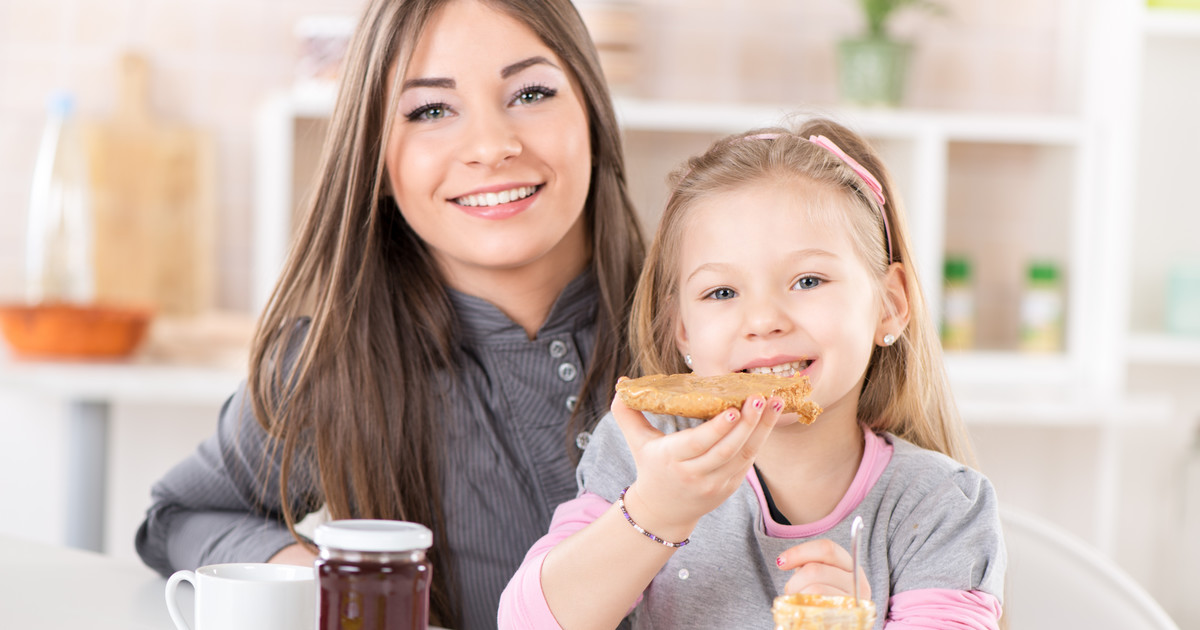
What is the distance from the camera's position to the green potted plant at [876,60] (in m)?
2.55

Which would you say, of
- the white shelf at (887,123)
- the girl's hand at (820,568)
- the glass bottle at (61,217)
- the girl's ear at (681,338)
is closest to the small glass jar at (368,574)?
the girl's hand at (820,568)

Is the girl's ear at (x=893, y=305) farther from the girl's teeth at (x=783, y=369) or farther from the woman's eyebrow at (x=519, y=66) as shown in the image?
the woman's eyebrow at (x=519, y=66)

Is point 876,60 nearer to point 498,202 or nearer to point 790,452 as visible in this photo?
point 498,202

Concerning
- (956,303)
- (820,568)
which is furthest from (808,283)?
(956,303)

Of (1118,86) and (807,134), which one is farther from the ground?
(1118,86)

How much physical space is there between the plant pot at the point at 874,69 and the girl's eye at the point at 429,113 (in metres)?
1.59

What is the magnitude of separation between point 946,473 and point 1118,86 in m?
1.88

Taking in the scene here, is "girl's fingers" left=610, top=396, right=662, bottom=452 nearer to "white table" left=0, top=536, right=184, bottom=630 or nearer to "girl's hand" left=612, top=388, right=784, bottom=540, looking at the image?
"girl's hand" left=612, top=388, right=784, bottom=540

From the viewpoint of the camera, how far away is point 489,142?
1.17 m

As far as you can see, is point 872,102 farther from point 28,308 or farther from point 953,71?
point 28,308

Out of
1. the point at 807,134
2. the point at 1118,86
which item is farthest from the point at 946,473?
the point at 1118,86

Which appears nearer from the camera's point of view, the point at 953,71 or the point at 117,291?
the point at 117,291

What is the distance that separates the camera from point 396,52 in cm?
120

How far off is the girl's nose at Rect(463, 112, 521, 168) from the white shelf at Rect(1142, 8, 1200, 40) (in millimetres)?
1838
